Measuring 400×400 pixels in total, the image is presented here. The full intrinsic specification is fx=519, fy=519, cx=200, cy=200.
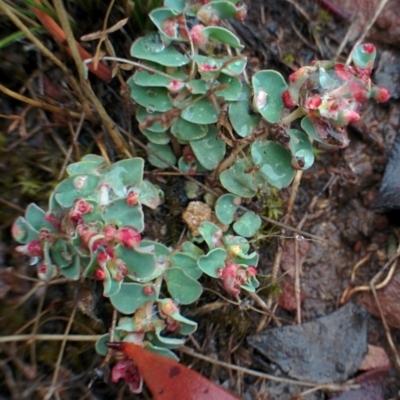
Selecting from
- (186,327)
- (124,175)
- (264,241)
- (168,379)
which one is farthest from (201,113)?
(168,379)

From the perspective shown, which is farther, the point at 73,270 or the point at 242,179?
the point at 242,179

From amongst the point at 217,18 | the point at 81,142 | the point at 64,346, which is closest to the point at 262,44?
the point at 217,18

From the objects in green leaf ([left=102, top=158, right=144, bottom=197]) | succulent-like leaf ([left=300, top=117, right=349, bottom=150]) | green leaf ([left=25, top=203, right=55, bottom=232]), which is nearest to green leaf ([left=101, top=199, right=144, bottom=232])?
green leaf ([left=102, top=158, right=144, bottom=197])

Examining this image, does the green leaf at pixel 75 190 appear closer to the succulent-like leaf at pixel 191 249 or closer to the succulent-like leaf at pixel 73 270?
the succulent-like leaf at pixel 73 270

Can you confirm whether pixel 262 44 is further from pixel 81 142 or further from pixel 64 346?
pixel 64 346

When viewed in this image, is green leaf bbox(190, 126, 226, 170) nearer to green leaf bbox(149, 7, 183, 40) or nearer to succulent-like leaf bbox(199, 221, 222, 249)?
succulent-like leaf bbox(199, 221, 222, 249)

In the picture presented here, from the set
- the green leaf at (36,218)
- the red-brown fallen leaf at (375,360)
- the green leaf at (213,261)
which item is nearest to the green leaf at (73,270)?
the green leaf at (36,218)

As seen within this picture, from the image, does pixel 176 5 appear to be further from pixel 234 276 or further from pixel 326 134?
pixel 234 276
